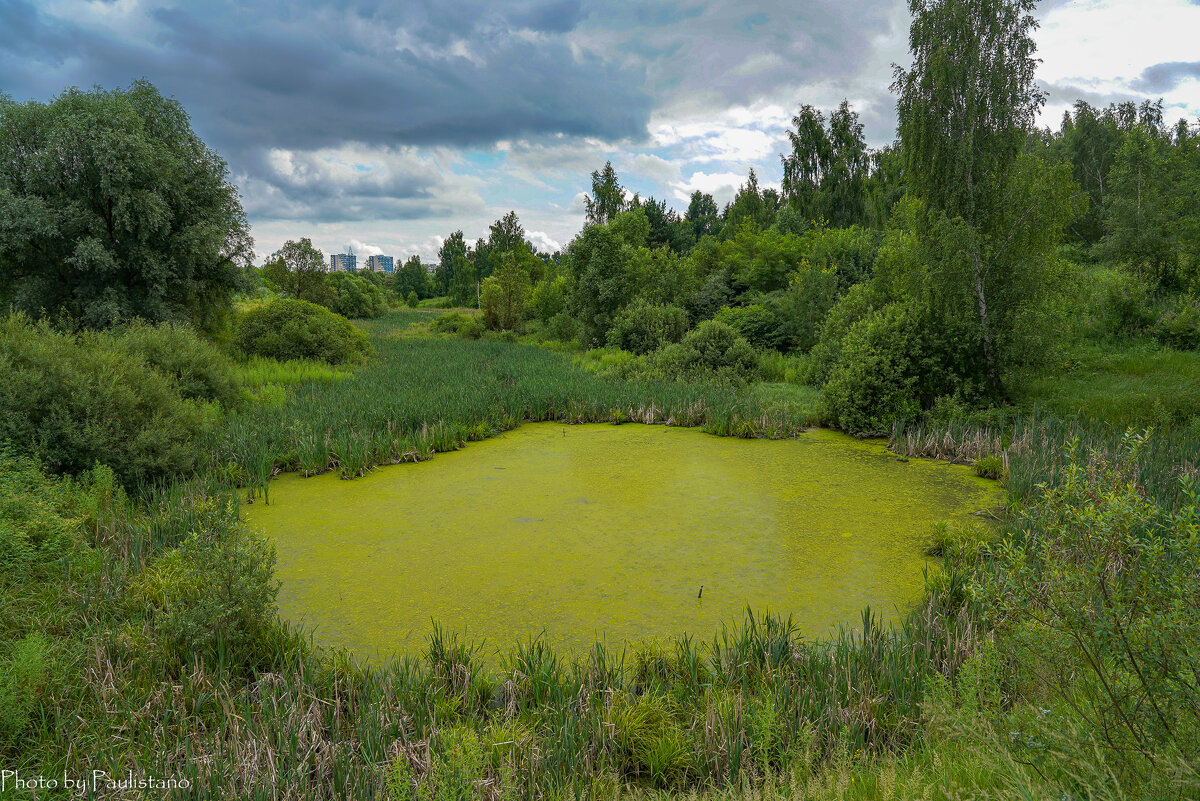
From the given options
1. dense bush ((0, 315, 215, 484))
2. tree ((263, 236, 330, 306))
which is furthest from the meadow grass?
tree ((263, 236, 330, 306))

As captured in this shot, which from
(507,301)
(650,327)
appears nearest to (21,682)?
(650,327)

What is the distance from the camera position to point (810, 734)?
2484 mm

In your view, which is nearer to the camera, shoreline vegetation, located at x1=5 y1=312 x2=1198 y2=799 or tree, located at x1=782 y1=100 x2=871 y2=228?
shoreline vegetation, located at x1=5 y1=312 x2=1198 y2=799

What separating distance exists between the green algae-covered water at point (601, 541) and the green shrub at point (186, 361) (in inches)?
103

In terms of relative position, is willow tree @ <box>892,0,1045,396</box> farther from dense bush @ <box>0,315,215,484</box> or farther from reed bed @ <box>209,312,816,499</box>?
dense bush @ <box>0,315,215,484</box>

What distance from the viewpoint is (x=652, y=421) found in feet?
32.2

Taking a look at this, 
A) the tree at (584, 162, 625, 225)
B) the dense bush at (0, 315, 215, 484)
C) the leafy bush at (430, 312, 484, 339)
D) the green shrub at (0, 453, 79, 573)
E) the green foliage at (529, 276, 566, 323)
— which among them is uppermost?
the tree at (584, 162, 625, 225)

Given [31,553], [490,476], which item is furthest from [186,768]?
[490,476]

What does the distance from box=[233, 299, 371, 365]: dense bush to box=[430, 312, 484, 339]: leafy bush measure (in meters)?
9.66

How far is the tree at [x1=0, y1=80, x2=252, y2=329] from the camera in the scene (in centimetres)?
1159

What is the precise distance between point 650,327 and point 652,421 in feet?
25.2

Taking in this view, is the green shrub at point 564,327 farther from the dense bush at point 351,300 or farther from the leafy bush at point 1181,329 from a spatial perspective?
the dense bush at point 351,300

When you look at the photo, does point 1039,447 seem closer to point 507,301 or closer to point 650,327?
point 650,327

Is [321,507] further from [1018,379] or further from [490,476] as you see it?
[1018,379]
